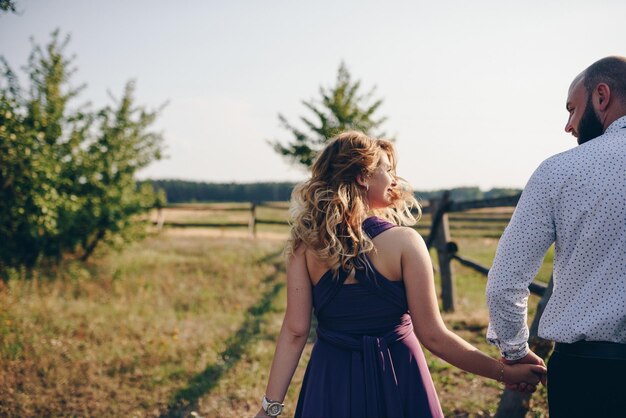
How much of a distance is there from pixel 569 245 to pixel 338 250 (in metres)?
0.86

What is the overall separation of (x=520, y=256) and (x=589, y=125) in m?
0.57

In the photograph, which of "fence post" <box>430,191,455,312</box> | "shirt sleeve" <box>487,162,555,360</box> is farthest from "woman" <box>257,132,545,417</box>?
"fence post" <box>430,191,455,312</box>

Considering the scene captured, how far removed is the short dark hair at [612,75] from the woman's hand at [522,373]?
3.71ft

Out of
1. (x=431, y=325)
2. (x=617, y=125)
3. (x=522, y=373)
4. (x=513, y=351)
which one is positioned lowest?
(x=522, y=373)

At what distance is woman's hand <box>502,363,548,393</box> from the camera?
201cm

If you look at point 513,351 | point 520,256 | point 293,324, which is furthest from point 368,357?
point 520,256

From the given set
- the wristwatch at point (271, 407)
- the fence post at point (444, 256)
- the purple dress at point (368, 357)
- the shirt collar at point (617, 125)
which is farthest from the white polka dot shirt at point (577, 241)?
the fence post at point (444, 256)

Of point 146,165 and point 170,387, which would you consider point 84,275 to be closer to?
point 146,165

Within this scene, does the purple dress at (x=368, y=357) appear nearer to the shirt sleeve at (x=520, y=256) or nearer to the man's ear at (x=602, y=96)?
the shirt sleeve at (x=520, y=256)

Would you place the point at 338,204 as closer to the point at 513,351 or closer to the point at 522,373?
the point at 513,351

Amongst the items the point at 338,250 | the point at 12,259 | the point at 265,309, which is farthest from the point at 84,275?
the point at 338,250

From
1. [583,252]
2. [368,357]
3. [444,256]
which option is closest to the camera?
[583,252]

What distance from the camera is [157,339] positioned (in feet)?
19.3

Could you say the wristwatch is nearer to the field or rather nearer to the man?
the man
